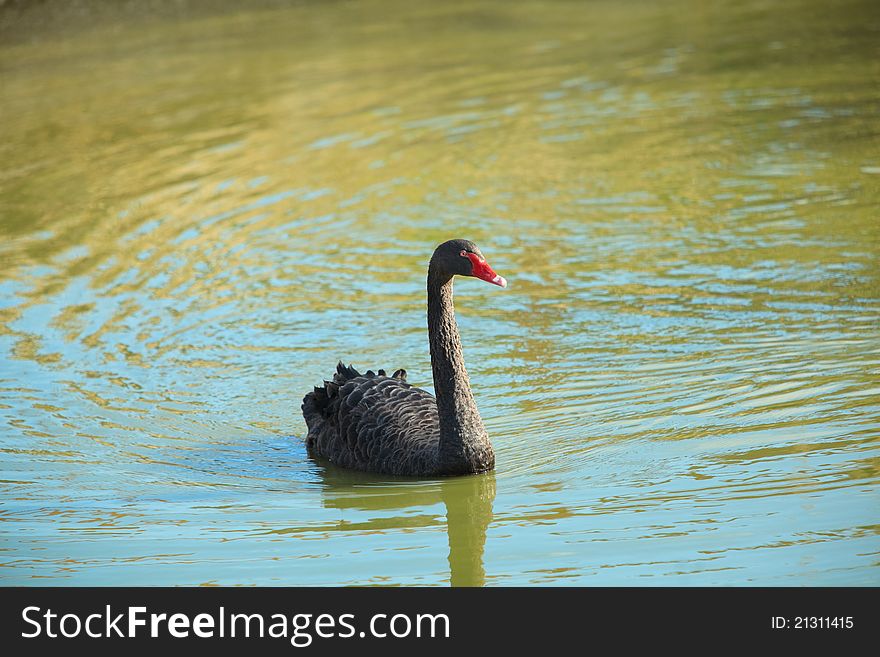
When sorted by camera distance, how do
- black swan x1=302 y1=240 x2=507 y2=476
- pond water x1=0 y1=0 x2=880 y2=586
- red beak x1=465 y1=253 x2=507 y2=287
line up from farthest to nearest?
black swan x1=302 y1=240 x2=507 y2=476, red beak x1=465 y1=253 x2=507 y2=287, pond water x1=0 y1=0 x2=880 y2=586

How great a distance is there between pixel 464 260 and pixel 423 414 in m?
0.99

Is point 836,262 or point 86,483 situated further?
point 836,262

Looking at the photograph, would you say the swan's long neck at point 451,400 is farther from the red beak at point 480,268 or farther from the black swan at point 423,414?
the red beak at point 480,268

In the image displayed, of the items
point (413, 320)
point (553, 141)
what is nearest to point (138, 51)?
point (553, 141)

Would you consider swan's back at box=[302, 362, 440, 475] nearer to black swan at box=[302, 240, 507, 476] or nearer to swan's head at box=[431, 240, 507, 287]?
black swan at box=[302, 240, 507, 476]

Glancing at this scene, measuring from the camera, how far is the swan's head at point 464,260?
5949mm

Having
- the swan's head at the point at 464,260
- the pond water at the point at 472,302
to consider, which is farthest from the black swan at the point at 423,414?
the pond water at the point at 472,302

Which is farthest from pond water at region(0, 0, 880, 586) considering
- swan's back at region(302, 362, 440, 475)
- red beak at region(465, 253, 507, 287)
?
red beak at region(465, 253, 507, 287)

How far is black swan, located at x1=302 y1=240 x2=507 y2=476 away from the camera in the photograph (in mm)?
6168

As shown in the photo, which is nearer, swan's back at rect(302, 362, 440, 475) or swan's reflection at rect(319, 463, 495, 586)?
swan's reflection at rect(319, 463, 495, 586)

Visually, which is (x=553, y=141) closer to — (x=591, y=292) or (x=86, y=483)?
(x=591, y=292)

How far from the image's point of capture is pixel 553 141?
13.8m

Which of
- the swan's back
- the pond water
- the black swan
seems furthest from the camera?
the swan's back
